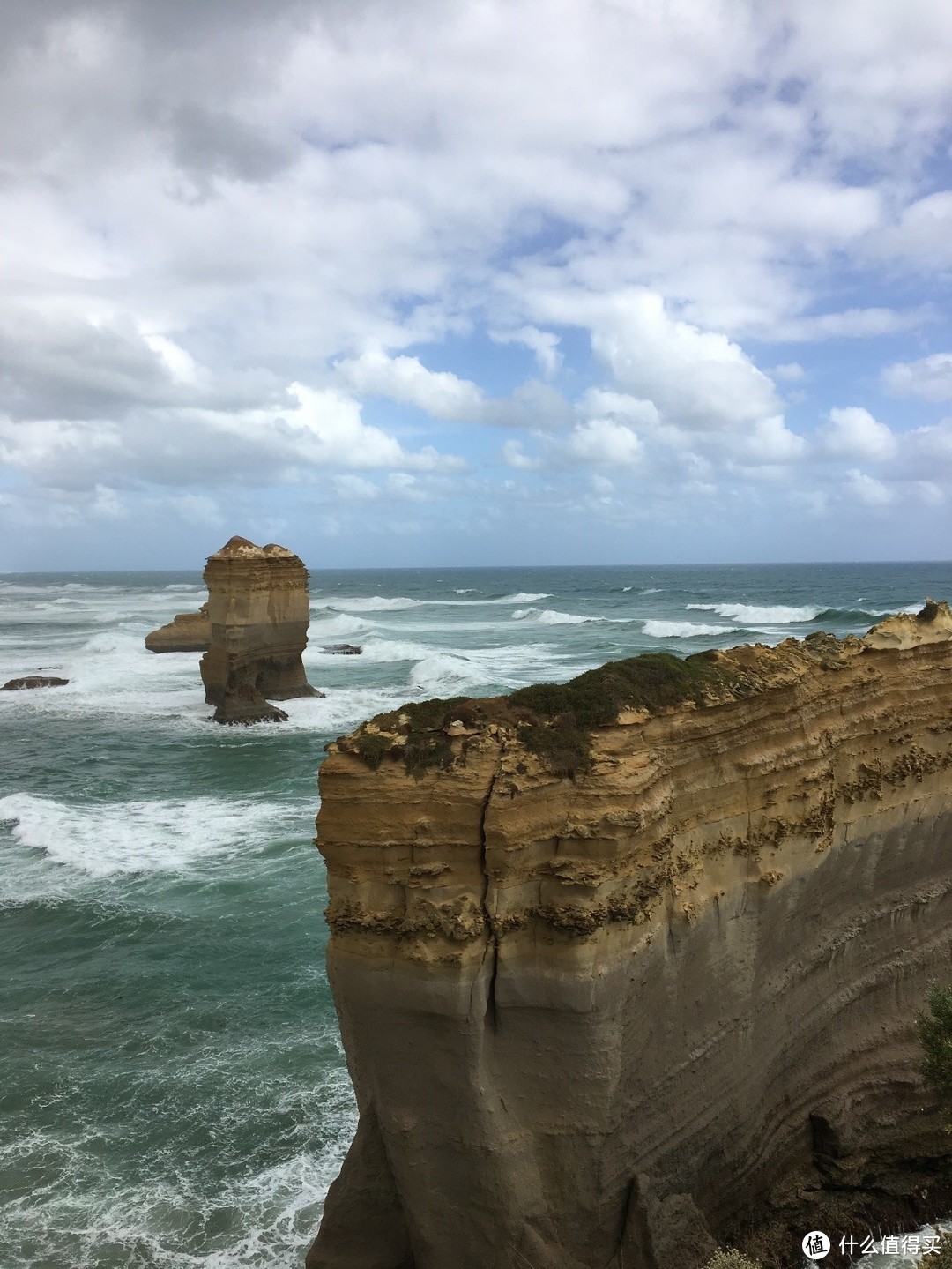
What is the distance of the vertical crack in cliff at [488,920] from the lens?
20.6ft

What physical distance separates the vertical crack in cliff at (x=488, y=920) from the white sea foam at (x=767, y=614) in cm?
6441

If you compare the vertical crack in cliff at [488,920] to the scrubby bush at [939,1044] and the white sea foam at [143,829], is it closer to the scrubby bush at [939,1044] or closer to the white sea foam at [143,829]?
the scrubby bush at [939,1044]

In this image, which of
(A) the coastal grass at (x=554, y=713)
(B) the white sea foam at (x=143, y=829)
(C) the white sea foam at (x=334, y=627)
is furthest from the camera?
(C) the white sea foam at (x=334, y=627)

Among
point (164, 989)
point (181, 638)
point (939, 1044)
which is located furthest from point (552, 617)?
point (939, 1044)

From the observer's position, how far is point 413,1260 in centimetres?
721

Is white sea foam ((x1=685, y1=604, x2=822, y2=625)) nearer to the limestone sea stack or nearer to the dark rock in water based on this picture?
the dark rock in water

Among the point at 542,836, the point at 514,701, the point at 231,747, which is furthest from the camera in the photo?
the point at 231,747

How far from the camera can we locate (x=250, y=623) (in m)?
29.9

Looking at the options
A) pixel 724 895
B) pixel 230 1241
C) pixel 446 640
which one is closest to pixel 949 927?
pixel 724 895

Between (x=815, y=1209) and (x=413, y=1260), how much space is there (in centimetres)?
363

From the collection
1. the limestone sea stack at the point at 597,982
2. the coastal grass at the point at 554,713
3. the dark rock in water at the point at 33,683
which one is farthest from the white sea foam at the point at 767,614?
the coastal grass at the point at 554,713

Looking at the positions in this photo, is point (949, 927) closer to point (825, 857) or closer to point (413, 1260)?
point (825, 857)

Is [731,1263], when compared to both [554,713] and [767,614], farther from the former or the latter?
[767,614]

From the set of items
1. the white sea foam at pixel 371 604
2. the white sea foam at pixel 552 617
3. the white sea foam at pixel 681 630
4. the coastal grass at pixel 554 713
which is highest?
the coastal grass at pixel 554 713
